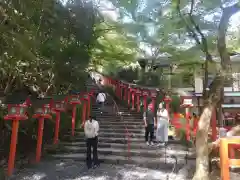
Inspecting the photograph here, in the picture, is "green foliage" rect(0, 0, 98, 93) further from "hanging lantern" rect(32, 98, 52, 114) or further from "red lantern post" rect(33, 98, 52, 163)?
"red lantern post" rect(33, 98, 52, 163)

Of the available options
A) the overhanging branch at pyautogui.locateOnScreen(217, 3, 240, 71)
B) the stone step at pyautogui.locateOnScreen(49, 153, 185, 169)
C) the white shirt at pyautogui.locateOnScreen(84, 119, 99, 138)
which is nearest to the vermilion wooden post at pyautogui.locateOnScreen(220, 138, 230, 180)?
the overhanging branch at pyautogui.locateOnScreen(217, 3, 240, 71)

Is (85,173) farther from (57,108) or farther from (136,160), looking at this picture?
(57,108)

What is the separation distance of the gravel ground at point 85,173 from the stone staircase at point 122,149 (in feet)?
1.35

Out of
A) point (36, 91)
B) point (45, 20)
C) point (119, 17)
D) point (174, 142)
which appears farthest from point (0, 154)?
point (119, 17)

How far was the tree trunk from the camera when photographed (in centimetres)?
647

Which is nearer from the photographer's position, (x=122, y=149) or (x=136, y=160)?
(x=136, y=160)

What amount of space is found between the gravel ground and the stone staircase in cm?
41

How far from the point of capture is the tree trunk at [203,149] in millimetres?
6469

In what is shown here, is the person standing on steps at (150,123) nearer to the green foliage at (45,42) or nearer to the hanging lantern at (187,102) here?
the hanging lantern at (187,102)

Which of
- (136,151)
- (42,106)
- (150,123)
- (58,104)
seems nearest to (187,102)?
(150,123)

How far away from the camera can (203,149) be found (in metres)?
6.55

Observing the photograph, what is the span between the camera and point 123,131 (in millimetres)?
12141

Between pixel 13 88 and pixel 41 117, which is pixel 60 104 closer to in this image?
pixel 41 117

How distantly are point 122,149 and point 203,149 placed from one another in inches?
165
